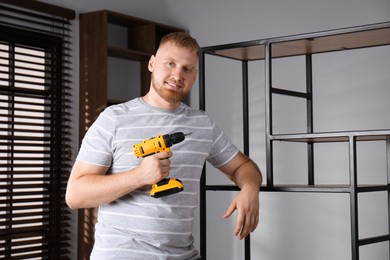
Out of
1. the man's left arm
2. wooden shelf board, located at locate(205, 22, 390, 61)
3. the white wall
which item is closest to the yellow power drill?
the man's left arm

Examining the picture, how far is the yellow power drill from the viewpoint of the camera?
165cm

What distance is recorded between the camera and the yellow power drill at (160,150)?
1653mm

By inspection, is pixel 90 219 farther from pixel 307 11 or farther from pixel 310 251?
pixel 307 11

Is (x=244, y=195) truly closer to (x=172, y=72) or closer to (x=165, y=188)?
(x=165, y=188)

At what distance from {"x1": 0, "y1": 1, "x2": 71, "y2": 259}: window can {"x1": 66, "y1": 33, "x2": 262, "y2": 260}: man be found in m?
2.16

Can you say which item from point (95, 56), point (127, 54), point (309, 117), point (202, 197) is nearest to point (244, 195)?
point (202, 197)

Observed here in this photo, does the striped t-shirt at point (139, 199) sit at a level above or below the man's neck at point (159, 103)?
below

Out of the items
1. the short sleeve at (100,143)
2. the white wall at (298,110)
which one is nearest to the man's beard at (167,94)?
the short sleeve at (100,143)

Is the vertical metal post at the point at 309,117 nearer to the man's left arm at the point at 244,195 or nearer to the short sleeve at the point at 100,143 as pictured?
the man's left arm at the point at 244,195

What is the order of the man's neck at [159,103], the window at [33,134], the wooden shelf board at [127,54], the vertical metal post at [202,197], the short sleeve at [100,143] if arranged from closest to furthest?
1. the short sleeve at [100,143]
2. the man's neck at [159,103]
3. the vertical metal post at [202,197]
4. the window at [33,134]
5. the wooden shelf board at [127,54]

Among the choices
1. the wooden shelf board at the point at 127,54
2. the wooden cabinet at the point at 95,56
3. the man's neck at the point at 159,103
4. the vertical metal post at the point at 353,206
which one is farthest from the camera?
the wooden shelf board at the point at 127,54

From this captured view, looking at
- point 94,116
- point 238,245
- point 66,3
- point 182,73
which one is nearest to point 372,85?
point 238,245

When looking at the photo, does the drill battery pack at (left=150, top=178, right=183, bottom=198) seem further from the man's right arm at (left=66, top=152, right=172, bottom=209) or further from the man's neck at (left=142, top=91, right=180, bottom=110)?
the man's neck at (left=142, top=91, right=180, bottom=110)

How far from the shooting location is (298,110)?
4.31 metres
